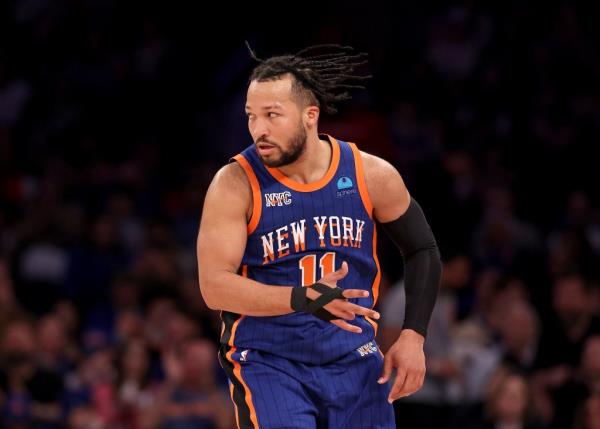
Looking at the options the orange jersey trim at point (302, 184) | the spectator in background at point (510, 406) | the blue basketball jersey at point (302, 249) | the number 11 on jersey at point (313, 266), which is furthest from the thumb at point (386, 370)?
the spectator in background at point (510, 406)

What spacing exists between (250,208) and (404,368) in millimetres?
861

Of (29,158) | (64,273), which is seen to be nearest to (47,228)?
(64,273)

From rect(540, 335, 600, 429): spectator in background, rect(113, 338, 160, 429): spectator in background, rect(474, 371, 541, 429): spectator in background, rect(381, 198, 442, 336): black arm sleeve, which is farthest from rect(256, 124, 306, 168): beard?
rect(113, 338, 160, 429): spectator in background

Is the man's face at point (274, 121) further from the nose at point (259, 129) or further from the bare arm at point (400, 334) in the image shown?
the bare arm at point (400, 334)

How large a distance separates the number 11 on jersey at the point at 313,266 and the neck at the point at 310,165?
31 centimetres

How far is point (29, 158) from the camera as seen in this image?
1210 centimetres

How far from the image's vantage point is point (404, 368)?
14.2 ft

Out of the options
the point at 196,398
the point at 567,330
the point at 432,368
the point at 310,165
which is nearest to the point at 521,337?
the point at 567,330

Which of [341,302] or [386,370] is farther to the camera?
[386,370]

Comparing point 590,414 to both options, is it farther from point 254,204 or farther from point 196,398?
point 254,204

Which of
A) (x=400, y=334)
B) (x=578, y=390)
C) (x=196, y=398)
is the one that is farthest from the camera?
(x=196, y=398)

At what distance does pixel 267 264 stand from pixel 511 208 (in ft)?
20.1

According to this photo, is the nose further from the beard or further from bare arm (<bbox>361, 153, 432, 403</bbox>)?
bare arm (<bbox>361, 153, 432, 403</bbox>)

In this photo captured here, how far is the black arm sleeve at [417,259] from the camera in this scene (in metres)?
4.59
